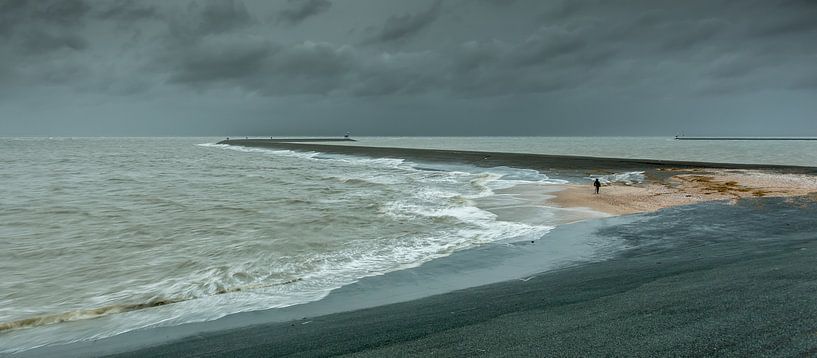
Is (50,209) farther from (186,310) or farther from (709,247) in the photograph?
(709,247)

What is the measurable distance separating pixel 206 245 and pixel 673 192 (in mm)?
21862

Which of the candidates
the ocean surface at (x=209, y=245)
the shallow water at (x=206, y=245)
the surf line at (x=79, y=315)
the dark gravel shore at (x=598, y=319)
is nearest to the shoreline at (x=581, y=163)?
the ocean surface at (x=209, y=245)

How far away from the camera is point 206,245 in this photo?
43.2 ft

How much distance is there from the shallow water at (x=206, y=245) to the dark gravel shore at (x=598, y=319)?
1.99 metres

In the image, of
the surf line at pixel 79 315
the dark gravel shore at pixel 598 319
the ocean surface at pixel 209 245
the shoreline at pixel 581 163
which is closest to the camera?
the dark gravel shore at pixel 598 319

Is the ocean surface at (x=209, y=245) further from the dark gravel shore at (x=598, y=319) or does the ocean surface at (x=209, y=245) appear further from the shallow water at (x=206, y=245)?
the dark gravel shore at (x=598, y=319)

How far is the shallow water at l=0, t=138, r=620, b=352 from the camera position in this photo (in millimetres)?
8234

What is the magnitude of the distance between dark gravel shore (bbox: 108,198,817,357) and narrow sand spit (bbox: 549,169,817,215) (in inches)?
390

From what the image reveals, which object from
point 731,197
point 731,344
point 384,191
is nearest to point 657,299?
point 731,344

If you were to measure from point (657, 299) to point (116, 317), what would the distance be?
8.80 m

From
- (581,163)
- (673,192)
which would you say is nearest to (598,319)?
(673,192)

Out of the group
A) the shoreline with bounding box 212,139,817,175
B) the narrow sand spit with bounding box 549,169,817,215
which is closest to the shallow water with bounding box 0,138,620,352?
the narrow sand spit with bounding box 549,169,817,215

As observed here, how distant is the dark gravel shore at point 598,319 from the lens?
463 cm

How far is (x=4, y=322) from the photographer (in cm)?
771
